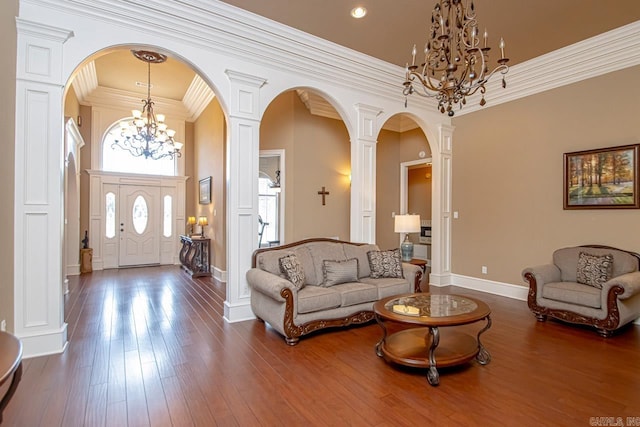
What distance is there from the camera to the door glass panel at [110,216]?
771 cm

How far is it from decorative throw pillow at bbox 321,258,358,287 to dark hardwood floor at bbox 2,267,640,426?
1.87ft

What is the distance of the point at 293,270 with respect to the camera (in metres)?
3.68

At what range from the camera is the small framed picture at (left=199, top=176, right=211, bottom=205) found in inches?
285

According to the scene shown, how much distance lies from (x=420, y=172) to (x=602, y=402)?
738cm

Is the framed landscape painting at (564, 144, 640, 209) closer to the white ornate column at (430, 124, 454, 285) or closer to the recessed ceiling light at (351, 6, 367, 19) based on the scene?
the white ornate column at (430, 124, 454, 285)

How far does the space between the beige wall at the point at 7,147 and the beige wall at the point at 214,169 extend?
352cm

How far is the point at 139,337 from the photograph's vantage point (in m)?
3.41

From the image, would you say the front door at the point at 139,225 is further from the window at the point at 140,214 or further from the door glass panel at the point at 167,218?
the door glass panel at the point at 167,218

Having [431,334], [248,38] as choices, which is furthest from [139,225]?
A: [431,334]

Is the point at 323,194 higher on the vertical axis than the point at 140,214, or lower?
higher

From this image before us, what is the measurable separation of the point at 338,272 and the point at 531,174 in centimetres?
343

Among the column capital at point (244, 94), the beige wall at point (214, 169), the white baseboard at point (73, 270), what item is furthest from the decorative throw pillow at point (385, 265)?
the white baseboard at point (73, 270)

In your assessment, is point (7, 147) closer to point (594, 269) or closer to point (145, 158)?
point (145, 158)

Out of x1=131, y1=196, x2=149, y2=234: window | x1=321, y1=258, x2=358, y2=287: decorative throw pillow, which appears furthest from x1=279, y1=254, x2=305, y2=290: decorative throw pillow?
x1=131, y1=196, x2=149, y2=234: window
